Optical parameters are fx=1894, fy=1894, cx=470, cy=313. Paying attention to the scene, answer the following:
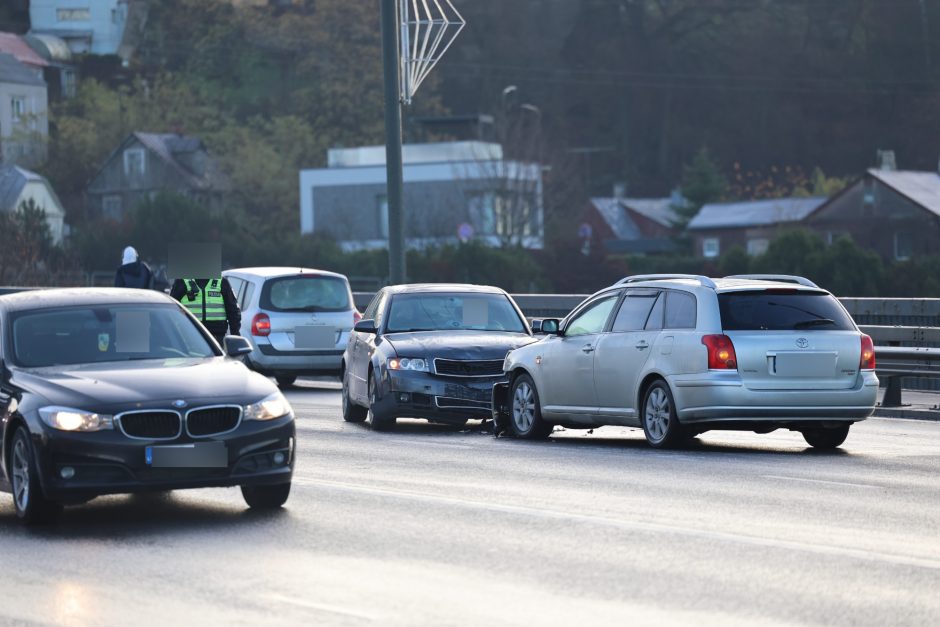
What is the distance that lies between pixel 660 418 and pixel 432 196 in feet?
242

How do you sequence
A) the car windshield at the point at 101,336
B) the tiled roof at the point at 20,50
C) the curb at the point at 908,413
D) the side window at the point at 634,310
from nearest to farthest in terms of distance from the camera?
1. the car windshield at the point at 101,336
2. the side window at the point at 634,310
3. the curb at the point at 908,413
4. the tiled roof at the point at 20,50

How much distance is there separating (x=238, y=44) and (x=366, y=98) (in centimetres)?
1492

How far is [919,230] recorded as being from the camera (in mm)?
92438

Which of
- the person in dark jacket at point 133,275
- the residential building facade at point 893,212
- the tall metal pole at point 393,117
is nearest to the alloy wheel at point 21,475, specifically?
the person in dark jacket at point 133,275

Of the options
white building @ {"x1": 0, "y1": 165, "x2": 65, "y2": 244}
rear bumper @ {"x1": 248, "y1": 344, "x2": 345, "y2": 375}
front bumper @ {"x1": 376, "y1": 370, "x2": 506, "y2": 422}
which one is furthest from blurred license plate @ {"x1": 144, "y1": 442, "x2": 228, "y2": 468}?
white building @ {"x1": 0, "y1": 165, "x2": 65, "y2": 244}

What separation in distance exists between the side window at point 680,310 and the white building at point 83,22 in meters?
114

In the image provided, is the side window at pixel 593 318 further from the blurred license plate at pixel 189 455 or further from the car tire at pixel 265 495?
the blurred license plate at pixel 189 455

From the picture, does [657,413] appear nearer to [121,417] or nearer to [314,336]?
[121,417]

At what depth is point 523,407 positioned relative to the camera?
709 inches

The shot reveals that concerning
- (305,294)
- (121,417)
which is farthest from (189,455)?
(305,294)

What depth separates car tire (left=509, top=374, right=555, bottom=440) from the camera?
17.8 meters

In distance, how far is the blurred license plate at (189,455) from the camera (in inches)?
429

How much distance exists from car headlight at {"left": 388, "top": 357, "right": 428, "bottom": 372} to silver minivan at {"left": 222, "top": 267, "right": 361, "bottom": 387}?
21.6ft

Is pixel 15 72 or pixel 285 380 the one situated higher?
pixel 15 72
